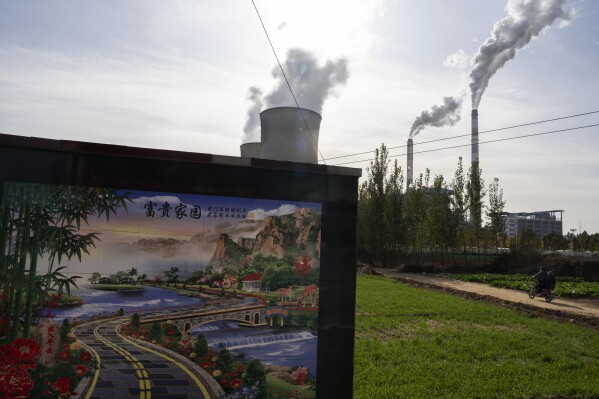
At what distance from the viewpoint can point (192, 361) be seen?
475cm

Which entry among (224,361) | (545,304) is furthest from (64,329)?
(545,304)

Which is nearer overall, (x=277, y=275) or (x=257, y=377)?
(x=257, y=377)

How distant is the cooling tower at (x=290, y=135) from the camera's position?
7738mm

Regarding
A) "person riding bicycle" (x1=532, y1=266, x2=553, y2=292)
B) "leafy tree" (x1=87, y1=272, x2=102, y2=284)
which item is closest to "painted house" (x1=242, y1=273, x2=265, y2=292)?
"leafy tree" (x1=87, y1=272, x2=102, y2=284)

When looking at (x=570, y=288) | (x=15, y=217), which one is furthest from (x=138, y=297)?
(x=570, y=288)

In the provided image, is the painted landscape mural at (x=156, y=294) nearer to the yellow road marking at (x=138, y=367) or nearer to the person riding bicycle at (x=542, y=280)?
the yellow road marking at (x=138, y=367)

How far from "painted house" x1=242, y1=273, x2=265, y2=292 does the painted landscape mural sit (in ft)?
0.04

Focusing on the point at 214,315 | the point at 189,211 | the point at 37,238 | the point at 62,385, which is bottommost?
A: the point at 62,385

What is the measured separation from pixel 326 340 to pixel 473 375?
4.34 m

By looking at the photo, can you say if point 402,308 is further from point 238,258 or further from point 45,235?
point 45,235

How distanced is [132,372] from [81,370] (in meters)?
0.51

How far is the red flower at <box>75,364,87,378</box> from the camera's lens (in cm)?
439

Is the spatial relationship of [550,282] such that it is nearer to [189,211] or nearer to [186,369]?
[186,369]

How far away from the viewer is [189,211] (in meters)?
4.84
